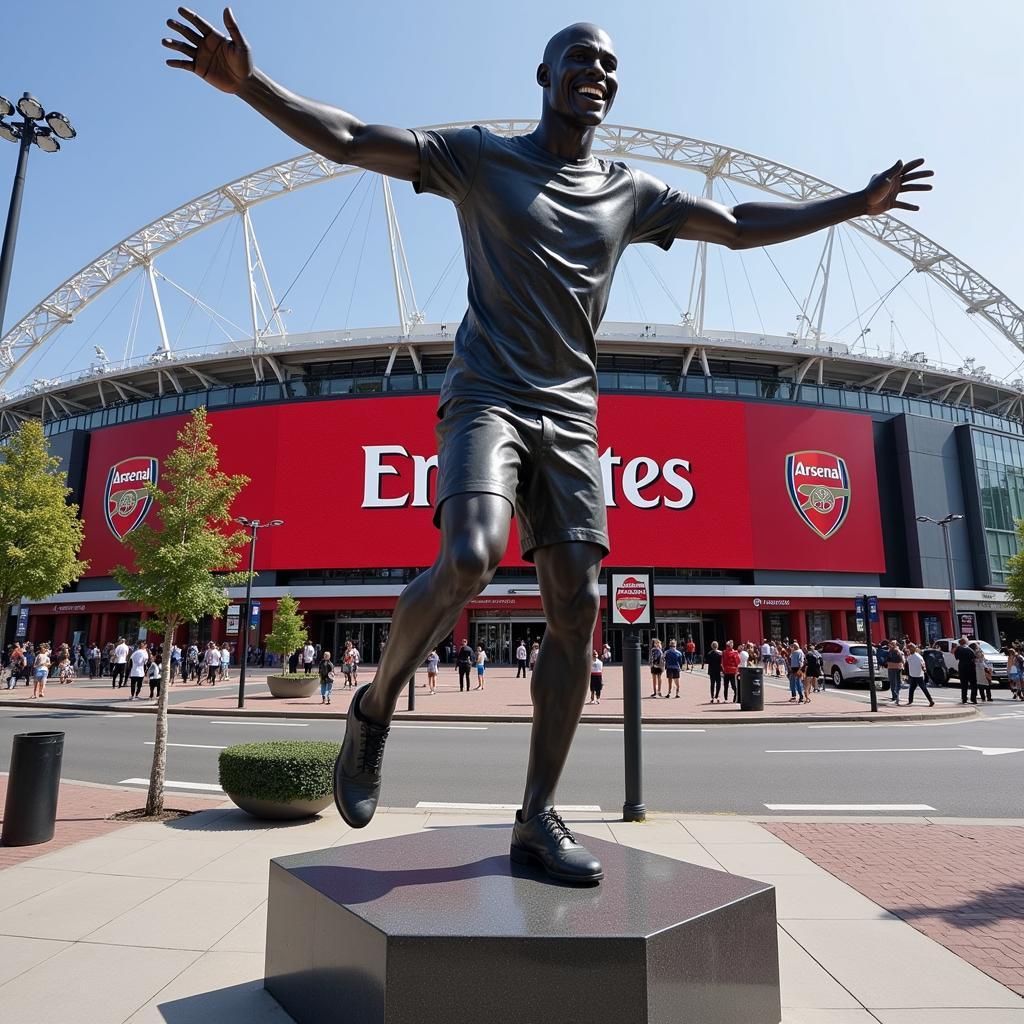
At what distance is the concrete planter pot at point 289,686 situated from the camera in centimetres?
2280

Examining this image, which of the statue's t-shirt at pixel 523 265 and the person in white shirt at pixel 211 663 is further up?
the statue's t-shirt at pixel 523 265

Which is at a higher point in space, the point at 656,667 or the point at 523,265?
the point at 523,265

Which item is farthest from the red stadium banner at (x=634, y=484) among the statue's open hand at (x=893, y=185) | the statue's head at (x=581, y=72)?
the statue's head at (x=581, y=72)

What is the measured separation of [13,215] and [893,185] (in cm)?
1128

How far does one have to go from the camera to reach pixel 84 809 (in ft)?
26.0

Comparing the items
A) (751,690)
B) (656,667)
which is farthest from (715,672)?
(751,690)

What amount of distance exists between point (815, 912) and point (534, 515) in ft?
10.2

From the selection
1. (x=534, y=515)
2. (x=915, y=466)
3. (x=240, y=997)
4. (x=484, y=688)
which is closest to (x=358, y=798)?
(x=240, y=997)

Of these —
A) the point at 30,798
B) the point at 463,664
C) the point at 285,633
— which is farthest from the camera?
the point at 285,633

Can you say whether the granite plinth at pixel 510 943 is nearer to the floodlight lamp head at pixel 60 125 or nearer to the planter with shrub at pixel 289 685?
the floodlight lamp head at pixel 60 125

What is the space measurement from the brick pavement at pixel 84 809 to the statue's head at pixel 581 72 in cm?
639

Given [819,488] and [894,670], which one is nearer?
[894,670]

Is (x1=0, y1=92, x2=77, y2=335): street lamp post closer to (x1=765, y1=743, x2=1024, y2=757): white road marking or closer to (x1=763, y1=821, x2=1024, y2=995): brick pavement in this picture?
(x1=763, y1=821, x2=1024, y2=995): brick pavement

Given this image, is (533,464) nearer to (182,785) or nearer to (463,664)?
(182,785)
